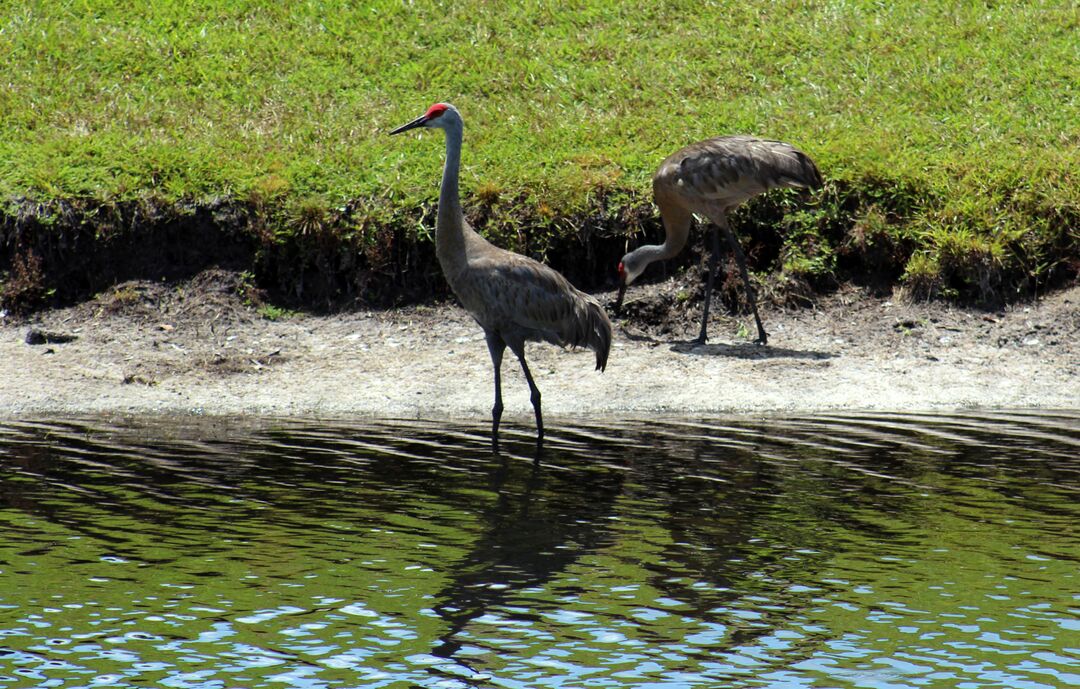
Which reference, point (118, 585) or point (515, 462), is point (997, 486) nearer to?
point (515, 462)

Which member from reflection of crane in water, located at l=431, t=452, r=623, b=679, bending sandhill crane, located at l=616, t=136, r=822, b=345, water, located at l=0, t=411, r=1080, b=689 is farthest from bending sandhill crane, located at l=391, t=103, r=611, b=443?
bending sandhill crane, located at l=616, t=136, r=822, b=345

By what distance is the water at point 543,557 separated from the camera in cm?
508

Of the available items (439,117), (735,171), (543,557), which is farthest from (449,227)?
(543,557)

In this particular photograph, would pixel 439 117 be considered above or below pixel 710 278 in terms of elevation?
above

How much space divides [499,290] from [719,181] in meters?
2.81

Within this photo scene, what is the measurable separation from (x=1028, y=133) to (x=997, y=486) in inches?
278

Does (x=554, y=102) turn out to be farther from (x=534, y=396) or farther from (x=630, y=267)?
(x=534, y=396)

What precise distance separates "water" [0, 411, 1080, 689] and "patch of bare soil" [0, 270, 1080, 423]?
3.40ft

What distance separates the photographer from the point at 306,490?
7.79 metres

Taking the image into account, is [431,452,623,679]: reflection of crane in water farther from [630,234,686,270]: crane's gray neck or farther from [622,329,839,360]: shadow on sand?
[630,234,686,270]: crane's gray neck

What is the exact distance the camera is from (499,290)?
31.5 ft

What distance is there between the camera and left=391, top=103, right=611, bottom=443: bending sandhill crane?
962cm

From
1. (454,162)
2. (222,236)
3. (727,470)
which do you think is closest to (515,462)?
(727,470)

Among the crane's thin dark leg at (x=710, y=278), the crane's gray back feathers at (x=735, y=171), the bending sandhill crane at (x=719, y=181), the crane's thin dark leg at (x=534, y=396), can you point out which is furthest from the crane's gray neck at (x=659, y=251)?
the crane's thin dark leg at (x=534, y=396)
